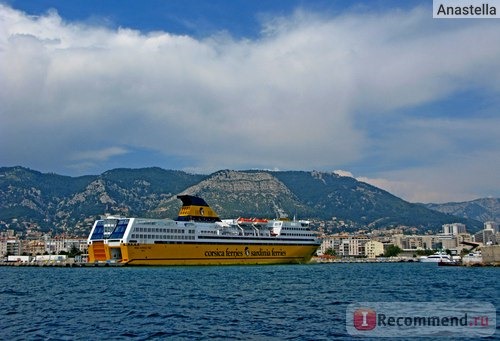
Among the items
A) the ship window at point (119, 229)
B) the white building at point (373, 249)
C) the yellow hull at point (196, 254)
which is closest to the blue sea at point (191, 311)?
the yellow hull at point (196, 254)

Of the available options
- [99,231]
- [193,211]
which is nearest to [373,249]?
[193,211]

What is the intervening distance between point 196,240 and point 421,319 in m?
62.1

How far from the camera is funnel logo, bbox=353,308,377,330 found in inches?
821

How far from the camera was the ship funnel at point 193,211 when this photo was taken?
284 ft

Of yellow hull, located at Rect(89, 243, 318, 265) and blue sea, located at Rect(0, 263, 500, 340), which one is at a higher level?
yellow hull, located at Rect(89, 243, 318, 265)

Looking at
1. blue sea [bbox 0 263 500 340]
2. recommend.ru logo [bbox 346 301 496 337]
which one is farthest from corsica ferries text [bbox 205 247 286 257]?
recommend.ru logo [bbox 346 301 496 337]

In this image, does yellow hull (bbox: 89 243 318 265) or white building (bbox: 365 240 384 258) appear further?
white building (bbox: 365 240 384 258)

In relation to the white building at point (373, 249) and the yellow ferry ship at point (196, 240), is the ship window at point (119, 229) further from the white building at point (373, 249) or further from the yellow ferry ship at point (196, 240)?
the white building at point (373, 249)

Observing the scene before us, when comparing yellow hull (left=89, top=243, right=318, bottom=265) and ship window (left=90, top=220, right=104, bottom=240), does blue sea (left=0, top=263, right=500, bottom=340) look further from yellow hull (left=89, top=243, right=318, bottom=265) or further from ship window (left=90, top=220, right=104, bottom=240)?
ship window (left=90, top=220, right=104, bottom=240)

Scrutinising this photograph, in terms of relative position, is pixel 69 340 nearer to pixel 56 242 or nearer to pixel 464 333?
pixel 464 333

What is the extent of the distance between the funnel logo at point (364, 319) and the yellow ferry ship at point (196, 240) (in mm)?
55023

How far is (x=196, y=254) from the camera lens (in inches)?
3219

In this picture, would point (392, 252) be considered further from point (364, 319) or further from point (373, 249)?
point (364, 319)

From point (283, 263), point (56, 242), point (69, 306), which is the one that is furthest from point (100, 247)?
point (56, 242)
